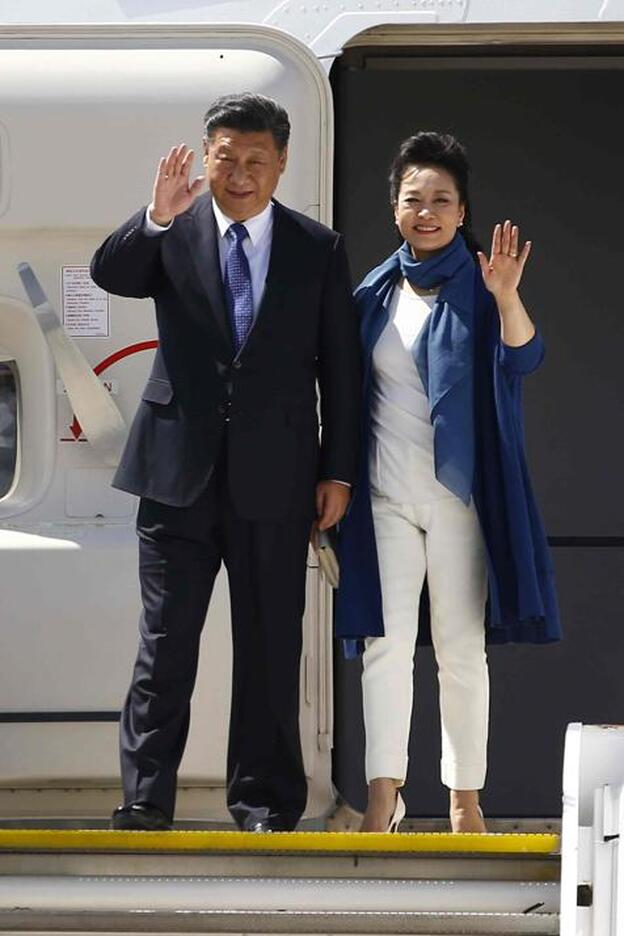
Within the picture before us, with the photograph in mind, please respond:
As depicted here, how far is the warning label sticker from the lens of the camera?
15.1ft

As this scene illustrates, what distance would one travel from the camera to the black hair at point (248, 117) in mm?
3779

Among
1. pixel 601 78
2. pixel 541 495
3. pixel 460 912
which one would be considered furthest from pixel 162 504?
pixel 601 78

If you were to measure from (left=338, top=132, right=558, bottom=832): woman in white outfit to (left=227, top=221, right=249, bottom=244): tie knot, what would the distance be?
32 cm

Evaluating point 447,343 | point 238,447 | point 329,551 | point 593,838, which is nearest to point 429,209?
point 447,343

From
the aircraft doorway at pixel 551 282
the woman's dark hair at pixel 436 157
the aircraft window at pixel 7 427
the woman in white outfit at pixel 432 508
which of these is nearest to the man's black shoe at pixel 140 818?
the woman in white outfit at pixel 432 508

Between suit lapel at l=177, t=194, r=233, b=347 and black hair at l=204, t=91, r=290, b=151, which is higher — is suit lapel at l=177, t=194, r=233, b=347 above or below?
below

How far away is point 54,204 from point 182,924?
2098 millimetres

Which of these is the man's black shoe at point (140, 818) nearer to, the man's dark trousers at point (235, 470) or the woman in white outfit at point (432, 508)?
the man's dark trousers at point (235, 470)

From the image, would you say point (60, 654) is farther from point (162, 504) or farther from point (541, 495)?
point (541, 495)

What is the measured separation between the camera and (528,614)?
12.3 feet

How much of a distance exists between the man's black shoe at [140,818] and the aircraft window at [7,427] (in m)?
1.15

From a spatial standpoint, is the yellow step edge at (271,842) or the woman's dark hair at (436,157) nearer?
the yellow step edge at (271,842)

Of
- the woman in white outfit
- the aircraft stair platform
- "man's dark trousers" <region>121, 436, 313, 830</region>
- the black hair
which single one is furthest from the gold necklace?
the aircraft stair platform

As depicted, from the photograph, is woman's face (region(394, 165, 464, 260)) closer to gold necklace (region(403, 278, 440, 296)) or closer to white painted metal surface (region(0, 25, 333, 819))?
gold necklace (region(403, 278, 440, 296))
